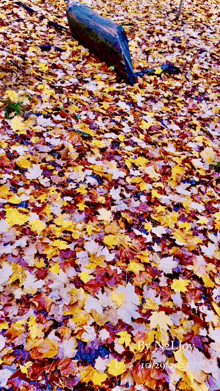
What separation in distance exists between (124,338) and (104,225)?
3.33 feet

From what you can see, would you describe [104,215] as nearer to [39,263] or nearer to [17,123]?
[39,263]

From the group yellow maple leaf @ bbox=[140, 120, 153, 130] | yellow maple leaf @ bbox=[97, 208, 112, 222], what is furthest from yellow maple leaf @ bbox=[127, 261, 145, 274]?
yellow maple leaf @ bbox=[140, 120, 153, 130]

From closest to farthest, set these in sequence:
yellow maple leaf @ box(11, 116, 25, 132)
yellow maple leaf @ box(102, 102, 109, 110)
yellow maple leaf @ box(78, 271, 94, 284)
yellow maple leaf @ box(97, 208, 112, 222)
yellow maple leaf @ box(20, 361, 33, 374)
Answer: yellow maple leaf @ box(20, 361, 33, 374)
yellow maple leaf @ box(78, 271, 94, 284)
yellow maple leaf @ box(97, 208, 112, 222)
yellow maple leaf @ box(11, 116, 25, 132)
yellow maple leaf @ box(102, 102, 109, 110)

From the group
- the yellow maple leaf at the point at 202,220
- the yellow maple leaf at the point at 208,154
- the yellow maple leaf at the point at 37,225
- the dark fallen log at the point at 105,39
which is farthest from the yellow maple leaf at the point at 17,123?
the yellow maple leaf at the point at 208,154

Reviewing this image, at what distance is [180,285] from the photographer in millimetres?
2365

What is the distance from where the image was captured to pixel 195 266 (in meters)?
2.52

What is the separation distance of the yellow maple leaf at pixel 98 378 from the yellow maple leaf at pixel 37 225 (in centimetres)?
119

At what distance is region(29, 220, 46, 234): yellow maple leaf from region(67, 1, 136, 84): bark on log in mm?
3251

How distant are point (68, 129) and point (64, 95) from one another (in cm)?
87

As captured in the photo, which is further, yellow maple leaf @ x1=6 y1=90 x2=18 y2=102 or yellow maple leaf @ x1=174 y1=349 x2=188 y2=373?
yellow maple leaf @ x1=6 y1=90 x2=18 y2=102

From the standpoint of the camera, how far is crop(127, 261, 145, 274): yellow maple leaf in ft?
7.79

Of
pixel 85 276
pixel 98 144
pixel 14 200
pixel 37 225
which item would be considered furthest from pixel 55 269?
pixel 98 144

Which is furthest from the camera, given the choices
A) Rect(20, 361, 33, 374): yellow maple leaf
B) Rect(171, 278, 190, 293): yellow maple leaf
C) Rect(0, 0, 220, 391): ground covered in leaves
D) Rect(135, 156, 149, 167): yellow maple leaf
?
Rect(135, 156, 149, 167): yellow maple leaf

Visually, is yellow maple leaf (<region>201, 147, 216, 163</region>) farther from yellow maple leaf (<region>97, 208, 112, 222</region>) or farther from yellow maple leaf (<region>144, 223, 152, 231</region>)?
yellow maple leaf (<region>97, 208, 112, 222</region>)
